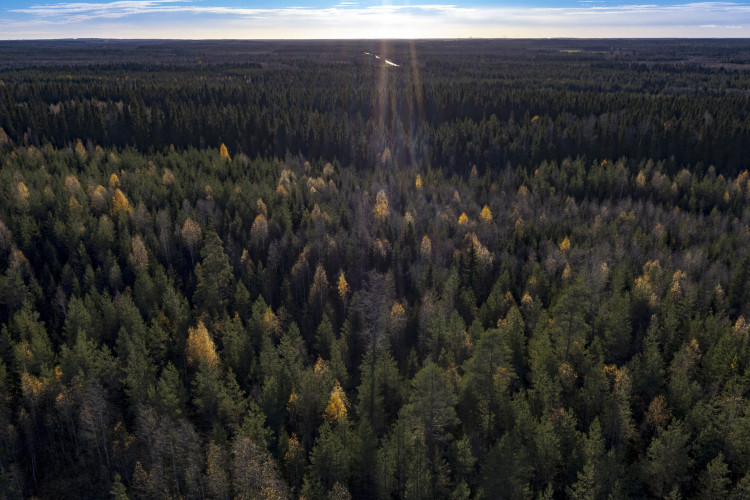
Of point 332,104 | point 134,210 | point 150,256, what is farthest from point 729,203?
Answer: point 332,104

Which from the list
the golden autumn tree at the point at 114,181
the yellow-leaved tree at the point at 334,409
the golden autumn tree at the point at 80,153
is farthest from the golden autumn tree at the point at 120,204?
the yellow-leaved tree at the point at 334,409

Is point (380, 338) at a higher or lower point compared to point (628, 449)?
higher

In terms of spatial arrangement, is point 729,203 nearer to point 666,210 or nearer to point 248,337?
point 666,210

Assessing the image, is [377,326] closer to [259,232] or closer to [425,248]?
[425,248]

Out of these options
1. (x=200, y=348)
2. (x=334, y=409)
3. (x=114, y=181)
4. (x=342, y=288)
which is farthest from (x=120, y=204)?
(x=334, y=409)

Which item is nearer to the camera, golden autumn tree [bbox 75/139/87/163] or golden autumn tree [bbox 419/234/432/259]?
golden autumn tree [bbox 419/234/432/259]

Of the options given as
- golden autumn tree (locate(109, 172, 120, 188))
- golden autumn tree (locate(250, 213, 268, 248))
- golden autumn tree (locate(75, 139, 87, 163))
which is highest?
golden autumn tree (locate(75, 139, 87, 163))

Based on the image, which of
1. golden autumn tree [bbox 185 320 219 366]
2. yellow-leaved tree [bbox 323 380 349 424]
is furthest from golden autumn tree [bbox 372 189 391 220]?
yellow-leaved tree [bbox 323 380 349 424]

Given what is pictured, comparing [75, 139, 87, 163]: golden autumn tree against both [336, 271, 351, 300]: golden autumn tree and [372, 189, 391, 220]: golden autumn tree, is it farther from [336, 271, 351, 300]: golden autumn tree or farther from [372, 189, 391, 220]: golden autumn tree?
[336, 271, 351, 300]: golden autumn tree
